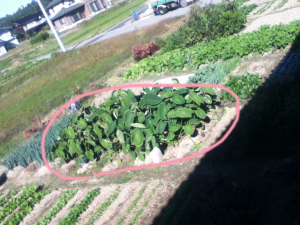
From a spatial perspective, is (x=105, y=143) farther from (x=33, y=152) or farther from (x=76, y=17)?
(x=76, y=17)

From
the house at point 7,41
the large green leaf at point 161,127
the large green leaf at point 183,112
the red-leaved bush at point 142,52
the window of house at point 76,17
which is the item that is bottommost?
the large green leaf at point 161,127

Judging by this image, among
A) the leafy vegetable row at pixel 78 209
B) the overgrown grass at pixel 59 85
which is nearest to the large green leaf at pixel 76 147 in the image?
the leafy vegetable row at pixel 78 209

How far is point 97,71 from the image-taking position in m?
12.6

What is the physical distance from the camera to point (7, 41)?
5700 cm

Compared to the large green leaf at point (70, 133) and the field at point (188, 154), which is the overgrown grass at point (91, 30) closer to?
the field at point (188, 154)

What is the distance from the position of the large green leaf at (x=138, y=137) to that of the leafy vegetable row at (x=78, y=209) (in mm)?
1120

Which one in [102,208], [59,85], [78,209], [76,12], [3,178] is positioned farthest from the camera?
[76,12]

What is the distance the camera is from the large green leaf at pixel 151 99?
15.0 ft

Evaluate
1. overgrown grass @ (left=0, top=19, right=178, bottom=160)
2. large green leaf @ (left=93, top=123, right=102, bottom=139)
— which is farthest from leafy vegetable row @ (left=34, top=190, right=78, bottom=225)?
overgrown grass @ (left=0, top=19, right=178, bottom=160)

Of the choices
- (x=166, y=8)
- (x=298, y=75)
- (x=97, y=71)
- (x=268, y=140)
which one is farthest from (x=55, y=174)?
(x=166, y=8)

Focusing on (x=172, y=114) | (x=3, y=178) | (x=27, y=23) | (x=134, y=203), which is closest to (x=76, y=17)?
(x=27, y=23)

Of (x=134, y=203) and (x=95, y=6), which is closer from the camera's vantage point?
(x=134, y=203)

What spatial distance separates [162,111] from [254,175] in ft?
5.86

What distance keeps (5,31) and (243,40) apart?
70680 millimetres
